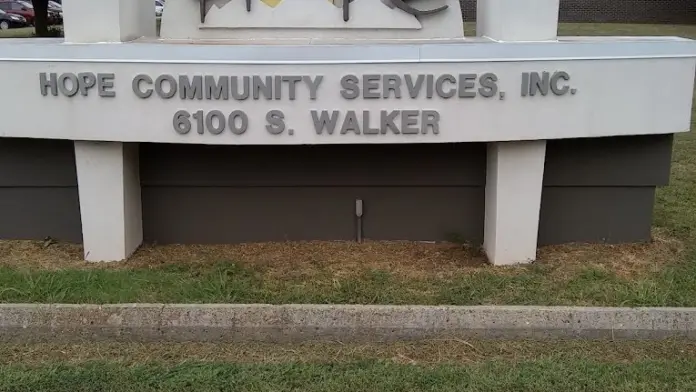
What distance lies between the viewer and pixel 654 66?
481 cm

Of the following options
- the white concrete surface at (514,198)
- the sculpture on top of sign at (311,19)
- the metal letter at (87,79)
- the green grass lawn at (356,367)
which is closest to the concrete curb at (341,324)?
the green grass lawn at (356,367)

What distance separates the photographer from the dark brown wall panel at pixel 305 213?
18.4 ft

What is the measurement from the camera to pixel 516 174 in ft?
16.7

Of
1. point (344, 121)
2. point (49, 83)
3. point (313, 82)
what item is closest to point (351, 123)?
point (344, 121)

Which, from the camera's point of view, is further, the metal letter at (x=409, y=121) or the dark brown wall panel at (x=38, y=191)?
the dark brown wall panel at (x=38, y=191)

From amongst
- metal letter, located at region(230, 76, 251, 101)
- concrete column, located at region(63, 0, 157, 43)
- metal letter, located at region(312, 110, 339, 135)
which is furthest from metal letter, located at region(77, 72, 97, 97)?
metal letter, located at region(312, 110, 339, 135)

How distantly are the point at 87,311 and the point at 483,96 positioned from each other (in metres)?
2.71

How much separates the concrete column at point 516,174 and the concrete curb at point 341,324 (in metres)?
0.94

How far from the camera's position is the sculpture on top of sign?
557 cm

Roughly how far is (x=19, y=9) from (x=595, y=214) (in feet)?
129

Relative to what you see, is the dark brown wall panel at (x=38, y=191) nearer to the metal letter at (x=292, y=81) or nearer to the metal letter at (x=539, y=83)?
the metal letter at (x=292, y=81)

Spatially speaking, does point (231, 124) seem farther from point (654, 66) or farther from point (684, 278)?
point (684, 278)

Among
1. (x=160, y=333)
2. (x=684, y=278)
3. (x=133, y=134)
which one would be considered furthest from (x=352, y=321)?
(x=684, y=278)

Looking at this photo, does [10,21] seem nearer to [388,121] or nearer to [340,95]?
[340,95]
